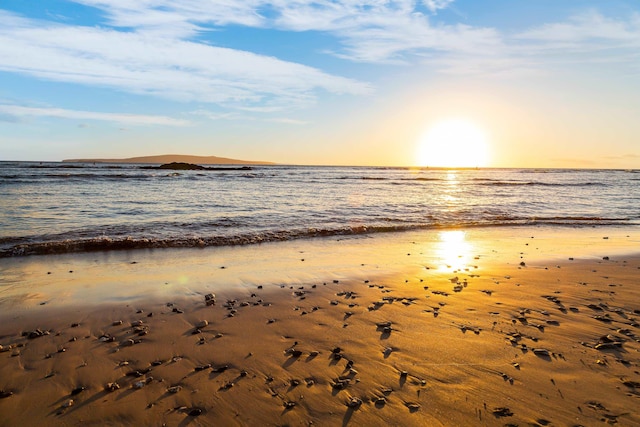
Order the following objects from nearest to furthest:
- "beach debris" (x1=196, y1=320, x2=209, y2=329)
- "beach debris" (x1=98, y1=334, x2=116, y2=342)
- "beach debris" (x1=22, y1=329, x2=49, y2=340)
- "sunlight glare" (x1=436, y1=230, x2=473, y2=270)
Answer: "beach debris" (x1=98, y1=334, x2=116, y2=342) → "beach debris" (x1=22, y1=329, x2=49, y2=340) → "beach debris" (x1=196, y1=320, x2=209, y2=329) → "sunlight glare" (x1=436, y1=230, x2=473, y2=270)

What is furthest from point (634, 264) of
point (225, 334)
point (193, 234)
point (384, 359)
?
point (193, 234)

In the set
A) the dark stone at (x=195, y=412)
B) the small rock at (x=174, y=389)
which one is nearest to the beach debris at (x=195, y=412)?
the dark stone at (x=195, y=412)

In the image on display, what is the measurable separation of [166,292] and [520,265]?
8729 millimetres

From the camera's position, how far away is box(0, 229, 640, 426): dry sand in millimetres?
3809

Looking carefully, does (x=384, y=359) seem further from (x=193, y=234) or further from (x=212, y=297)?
(x=193, y=234)

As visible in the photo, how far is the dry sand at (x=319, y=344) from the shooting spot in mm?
3809

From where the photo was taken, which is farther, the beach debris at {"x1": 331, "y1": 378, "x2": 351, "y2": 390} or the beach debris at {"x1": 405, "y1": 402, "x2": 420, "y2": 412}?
the beach debris at {"x1": 331, "y1": 378, "x2": 351, "y2": 390}

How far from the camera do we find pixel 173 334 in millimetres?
5551

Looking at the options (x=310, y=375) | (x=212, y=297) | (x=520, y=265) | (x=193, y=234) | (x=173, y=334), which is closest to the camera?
(x=310, y=375)

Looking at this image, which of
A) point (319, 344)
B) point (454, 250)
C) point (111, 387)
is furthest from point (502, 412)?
point (454, 250)

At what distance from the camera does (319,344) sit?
5.21m

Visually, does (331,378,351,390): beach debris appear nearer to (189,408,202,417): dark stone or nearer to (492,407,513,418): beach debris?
(189,408,202,417): dark stone

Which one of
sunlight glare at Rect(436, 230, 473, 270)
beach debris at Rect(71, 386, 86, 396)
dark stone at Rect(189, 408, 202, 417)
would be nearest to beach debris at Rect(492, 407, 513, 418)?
dark stone at Rect(189, 408, 202, 417)

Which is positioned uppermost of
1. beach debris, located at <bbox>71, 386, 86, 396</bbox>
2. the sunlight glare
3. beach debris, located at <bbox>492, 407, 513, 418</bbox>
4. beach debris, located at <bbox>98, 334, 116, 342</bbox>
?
beach debris, located at <bbox>492, 407, 513, 418</bbox>
